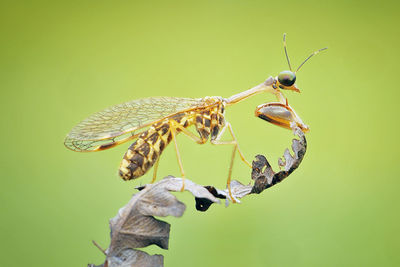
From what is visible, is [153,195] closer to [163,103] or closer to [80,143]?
[80,143]

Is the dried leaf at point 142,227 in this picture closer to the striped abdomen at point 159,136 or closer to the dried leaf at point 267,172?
the dried leaf at point 267,172

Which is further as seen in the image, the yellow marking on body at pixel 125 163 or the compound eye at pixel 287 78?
the compound eye at pixel 287 78

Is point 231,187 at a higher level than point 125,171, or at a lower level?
lower

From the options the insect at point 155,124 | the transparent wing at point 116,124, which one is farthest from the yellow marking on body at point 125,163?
the transparent wing at point 116,124

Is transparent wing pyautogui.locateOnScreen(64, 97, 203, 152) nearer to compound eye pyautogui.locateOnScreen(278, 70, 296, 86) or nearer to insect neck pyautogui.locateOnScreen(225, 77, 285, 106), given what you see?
insect neck pyautogui.locateOnScreen(225, 77, 285, 106)

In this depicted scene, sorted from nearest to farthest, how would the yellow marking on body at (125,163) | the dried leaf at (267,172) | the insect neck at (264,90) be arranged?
the dried leaf at (267,172) → the yellow marking on body at (125,163) → the insect neck at (264,90)

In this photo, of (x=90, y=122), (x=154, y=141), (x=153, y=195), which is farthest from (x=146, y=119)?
(x=153, y=195)

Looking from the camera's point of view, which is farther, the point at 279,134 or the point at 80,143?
the point at 279,134

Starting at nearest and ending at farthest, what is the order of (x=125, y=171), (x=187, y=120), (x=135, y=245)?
(x=135, y=245), (x=125, y=171), (x=187, y=120)
